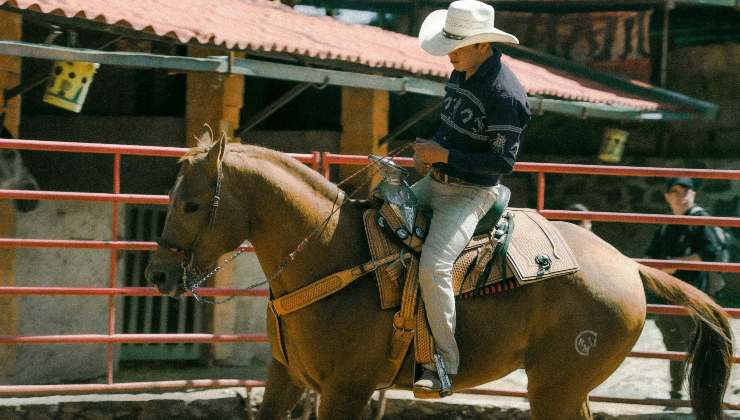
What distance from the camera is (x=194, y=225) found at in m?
4.60

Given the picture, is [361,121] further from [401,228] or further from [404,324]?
[404,324]

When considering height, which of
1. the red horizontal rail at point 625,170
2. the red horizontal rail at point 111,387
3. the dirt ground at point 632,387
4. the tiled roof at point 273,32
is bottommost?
the dirt ground at point 632,387

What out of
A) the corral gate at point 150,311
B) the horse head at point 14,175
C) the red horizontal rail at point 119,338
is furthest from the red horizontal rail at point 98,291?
the corral gate at point 150,311

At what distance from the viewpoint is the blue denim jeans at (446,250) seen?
4.78 meters

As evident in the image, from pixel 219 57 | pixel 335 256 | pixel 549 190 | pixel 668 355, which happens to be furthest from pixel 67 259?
pixel 549 190

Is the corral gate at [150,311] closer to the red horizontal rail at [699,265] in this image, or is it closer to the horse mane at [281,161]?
the red horizontal rail at [699,265]

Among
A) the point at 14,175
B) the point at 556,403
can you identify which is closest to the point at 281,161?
the point at 556,403

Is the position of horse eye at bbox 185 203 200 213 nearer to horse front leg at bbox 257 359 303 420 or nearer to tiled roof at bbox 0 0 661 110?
horse front leg at bbox 257 359 303 420

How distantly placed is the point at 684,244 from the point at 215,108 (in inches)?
162

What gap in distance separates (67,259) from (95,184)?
165cm

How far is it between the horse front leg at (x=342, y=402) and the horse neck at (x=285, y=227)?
0.52m

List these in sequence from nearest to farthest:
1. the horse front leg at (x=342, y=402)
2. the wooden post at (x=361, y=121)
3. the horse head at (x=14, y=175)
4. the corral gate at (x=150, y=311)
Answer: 1. the horse front leg at (x=342, y=402)
2. the horse head at (x=14, y=175)
3. the corral gate at (x=150, y=311)
4. the wooden post at (x=361, y=121)

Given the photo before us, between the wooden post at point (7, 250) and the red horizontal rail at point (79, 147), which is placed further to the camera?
the wooden post at point (7, 250)

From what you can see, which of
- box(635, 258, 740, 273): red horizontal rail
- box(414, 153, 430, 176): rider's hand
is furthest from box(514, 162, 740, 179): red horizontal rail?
box(414, 153, 430, 176): rider's hand
